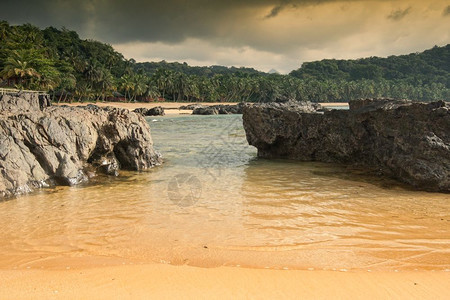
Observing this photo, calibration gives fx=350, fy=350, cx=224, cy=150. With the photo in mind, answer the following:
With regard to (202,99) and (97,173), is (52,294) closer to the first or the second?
(97,173)

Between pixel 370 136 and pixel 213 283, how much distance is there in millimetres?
9279

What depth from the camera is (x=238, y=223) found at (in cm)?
645

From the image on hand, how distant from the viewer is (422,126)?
9.25 meters

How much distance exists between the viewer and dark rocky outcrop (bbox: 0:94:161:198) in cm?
880

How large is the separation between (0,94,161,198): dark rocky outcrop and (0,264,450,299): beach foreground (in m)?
5.15

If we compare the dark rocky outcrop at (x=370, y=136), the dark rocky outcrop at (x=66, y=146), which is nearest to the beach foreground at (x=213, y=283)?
the dark rocky outcrop at (x=66, y=146)

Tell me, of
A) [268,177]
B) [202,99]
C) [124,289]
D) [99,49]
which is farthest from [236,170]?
[99,49]

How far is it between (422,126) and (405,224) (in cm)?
412

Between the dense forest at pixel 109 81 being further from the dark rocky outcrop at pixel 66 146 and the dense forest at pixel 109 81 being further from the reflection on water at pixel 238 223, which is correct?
the reflection on water at pixel 238 223

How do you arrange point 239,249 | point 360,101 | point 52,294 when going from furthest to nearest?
point 360,101 → point 239,249 → point 52,294

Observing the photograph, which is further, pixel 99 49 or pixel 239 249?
pixel 99 49

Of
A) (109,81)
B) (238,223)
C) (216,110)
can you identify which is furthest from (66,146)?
(109,81)

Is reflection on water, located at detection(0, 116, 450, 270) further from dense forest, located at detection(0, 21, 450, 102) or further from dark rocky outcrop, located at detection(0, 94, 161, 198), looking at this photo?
dense forest, located at detection(0, 21, 450, 102)

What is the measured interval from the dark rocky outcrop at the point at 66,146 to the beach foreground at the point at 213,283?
16.9 feet
